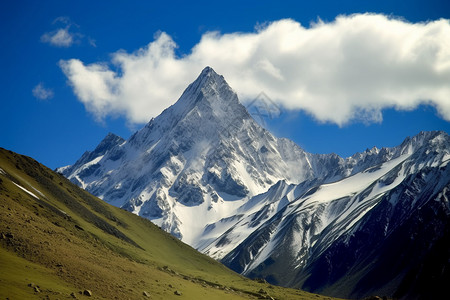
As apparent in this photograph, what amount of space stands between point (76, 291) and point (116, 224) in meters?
96.3

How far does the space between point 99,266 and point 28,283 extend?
18987mm

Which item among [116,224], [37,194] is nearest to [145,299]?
[37,194]

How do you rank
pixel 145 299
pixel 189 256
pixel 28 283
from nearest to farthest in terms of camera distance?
pixel 28 283
pixel 145 299
pixel 189 256

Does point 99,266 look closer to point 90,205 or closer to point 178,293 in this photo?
point 178,293

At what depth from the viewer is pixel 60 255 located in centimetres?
6812

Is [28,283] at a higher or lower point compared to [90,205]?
lower

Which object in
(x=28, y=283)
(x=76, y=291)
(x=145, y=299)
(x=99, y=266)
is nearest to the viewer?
(x=28, y=283)

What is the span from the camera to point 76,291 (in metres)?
58.5

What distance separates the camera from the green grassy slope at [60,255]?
58.1 meters

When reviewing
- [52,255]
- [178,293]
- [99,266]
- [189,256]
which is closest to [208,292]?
[178,293]

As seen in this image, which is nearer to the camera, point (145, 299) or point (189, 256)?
point (145, 299)

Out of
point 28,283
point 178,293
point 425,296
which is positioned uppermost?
point 425,296

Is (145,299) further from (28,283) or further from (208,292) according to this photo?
(208,292)

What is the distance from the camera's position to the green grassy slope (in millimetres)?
58062
